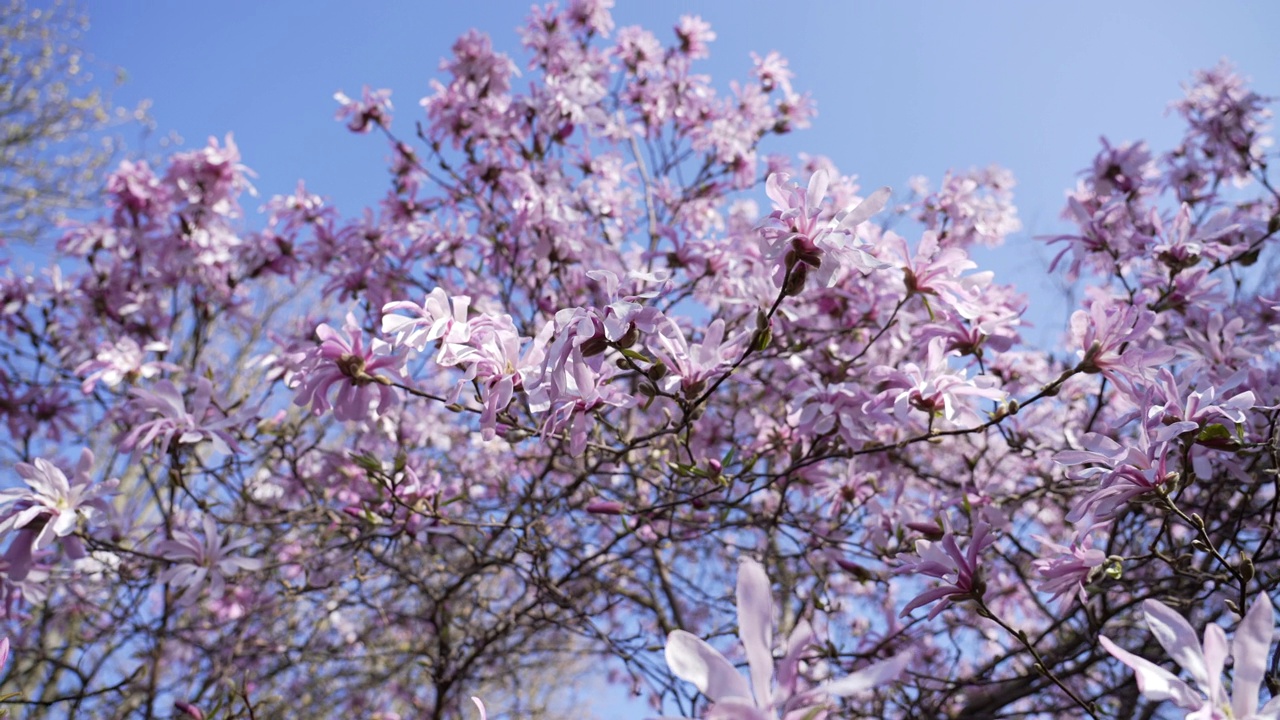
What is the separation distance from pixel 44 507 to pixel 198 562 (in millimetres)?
414

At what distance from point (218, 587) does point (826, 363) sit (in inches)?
76.9

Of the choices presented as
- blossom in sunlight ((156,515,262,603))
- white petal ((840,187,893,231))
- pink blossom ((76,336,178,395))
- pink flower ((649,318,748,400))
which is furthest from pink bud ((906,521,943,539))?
pink blossom ((76,336,178,395))

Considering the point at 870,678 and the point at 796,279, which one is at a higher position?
the point at 796,279

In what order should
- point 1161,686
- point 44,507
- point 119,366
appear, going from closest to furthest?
point 1161,686, point 44,507, point 119,366

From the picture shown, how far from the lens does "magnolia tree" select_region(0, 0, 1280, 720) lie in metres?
1.21

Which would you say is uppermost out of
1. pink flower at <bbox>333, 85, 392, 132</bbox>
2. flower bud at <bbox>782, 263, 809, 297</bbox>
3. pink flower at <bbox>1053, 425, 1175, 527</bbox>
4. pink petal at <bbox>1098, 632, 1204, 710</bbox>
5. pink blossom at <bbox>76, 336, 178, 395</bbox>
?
pink flower at <bbox>333, 85, 392, 132</bbox>

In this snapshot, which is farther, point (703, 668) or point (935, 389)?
point (935, 389)

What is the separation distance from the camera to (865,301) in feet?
7.48

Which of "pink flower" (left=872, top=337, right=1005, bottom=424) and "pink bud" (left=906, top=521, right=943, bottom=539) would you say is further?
"pink bud" (left=906, top=521, right=943, bottom=539)

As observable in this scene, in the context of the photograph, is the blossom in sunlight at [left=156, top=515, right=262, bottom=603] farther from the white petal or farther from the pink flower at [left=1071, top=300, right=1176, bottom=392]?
the pink flower at [left=1071, top=300, right=1176, bottom=392]

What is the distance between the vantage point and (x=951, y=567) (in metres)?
1.21

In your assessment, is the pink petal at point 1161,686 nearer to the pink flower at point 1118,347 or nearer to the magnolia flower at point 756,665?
the magnolia flower at point 756,665

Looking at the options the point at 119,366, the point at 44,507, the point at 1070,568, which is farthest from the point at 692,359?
the point at 119,366

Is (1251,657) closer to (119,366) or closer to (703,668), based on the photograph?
(703,668)
